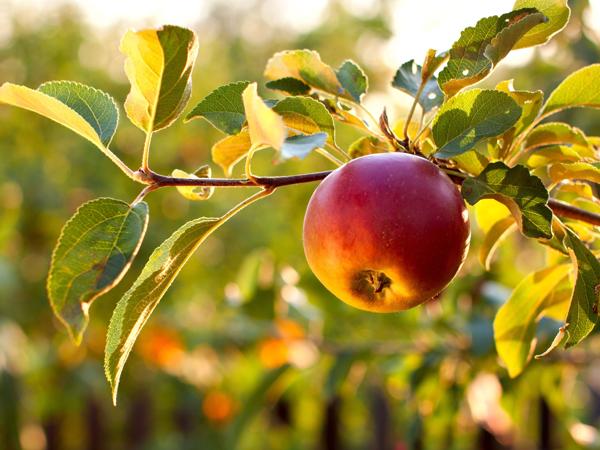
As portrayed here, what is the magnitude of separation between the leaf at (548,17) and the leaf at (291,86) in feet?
0.72

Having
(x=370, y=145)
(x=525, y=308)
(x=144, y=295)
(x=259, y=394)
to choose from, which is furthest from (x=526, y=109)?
(x=259, y=394)

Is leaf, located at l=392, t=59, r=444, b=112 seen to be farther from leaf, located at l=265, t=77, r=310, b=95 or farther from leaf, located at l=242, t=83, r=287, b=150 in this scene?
leaf, located at l=242, t=83, r=287, b=150

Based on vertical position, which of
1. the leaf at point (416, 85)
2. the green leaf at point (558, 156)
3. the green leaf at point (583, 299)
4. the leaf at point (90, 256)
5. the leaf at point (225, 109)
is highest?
the leaf at point (225, 109)

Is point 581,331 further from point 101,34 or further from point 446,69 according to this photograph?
point 101,34

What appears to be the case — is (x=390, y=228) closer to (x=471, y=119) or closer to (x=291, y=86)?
(x=471, y=119)

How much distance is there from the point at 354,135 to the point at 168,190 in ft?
3.79

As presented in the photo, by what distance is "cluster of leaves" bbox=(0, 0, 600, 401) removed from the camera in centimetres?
66

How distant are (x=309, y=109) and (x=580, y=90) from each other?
0.93ft

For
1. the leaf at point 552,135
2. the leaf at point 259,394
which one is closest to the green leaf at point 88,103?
the leaf at point 552,135

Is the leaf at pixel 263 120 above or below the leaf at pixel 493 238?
above

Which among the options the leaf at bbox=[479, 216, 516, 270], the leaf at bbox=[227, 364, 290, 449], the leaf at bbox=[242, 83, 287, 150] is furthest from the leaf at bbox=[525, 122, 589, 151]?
the leaf at bbox=[227, 364, 290, 449]

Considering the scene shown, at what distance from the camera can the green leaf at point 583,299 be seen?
71cm

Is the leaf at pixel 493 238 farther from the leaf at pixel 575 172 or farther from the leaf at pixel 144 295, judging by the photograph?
the leaf at pixel 144 295

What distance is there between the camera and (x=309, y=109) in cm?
75
